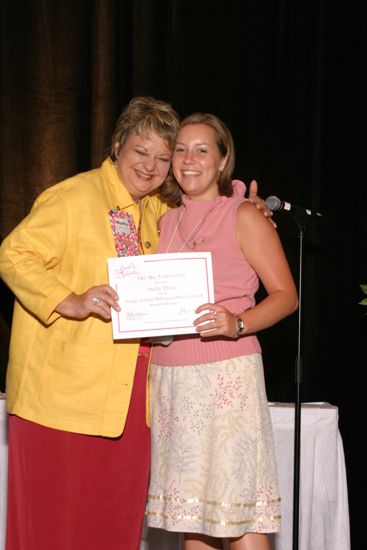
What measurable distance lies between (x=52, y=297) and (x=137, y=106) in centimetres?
74

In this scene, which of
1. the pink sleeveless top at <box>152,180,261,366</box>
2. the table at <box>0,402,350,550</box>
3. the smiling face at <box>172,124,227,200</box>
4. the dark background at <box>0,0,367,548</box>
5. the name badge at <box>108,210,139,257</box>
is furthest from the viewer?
the dark background at <box>0,0,367,548</box>

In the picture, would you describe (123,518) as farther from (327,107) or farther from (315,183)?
(327,107)

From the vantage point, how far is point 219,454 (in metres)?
2.46

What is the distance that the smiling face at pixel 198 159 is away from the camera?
8.58ft

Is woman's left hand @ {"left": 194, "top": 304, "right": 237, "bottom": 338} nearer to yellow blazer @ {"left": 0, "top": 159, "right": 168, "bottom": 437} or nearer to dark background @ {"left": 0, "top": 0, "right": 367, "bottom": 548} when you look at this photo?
yellow blazer @ {"left": 0, "top": 159, "right": 168, "bottom": 437}

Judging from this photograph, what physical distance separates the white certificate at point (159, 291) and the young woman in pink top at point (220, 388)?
6cm

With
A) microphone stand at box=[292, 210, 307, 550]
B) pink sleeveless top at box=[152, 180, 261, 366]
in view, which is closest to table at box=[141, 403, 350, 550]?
microphone stand at box=[292, 210, 307, 550]

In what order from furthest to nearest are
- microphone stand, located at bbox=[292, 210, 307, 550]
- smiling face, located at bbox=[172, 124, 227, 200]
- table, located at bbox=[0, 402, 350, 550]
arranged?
table, located at bbox=[0, 402, 350, 550] → microphone stand, located at bbox=[292, 210, 307, 550] → smiling face, located at bbox=[172, 124, 227, 200]

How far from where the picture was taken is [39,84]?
3492 millimetres

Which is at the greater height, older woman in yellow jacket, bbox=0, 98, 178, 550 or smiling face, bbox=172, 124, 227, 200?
smiling face, bbox=172, 124, 227, 200

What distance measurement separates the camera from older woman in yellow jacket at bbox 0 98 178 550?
2.64 metres

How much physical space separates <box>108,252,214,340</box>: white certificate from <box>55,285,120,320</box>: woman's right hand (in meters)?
0.03

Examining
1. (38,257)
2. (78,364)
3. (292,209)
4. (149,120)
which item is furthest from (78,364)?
(292,209)

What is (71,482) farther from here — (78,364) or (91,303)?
(91,303)
